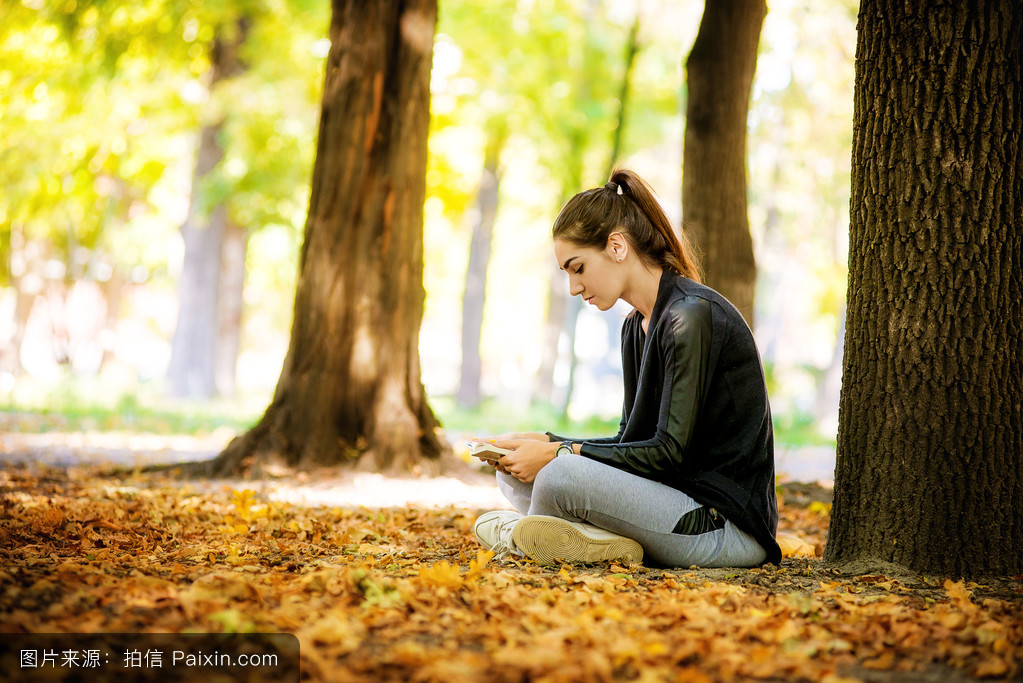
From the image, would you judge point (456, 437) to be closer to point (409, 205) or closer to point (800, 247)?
point (409, 205)

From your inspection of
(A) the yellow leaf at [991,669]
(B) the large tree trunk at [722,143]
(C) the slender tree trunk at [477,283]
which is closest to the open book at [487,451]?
(A) the yellow leaf at [991,669]

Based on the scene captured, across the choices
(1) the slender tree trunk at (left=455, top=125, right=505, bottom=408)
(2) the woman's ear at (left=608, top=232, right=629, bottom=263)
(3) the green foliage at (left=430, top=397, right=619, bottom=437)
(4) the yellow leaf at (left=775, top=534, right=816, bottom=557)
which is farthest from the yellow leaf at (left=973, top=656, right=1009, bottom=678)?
(1) the slender tree trunk at (left=455, top=125, right=505, bottom=408)

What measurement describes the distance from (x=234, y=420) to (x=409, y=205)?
682cm

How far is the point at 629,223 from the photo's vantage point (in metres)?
3.52

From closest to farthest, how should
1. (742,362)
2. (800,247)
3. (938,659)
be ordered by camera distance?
(938,659), (742,362), (800,247)

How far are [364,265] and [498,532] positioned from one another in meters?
3.41

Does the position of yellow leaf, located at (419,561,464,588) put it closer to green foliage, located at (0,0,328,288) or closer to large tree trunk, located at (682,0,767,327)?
large tree trunk, located at (682,0,767,327)

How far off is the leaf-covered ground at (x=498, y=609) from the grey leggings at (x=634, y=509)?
0.10m

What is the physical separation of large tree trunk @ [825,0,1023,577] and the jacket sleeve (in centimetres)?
74

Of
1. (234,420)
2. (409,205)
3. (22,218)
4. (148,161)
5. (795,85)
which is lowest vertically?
(234,420)

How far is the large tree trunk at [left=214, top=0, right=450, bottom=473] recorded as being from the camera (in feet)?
21.2

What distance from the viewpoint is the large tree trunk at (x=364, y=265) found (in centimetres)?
646

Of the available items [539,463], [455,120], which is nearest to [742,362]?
[539,463]

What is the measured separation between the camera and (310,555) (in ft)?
11.8
